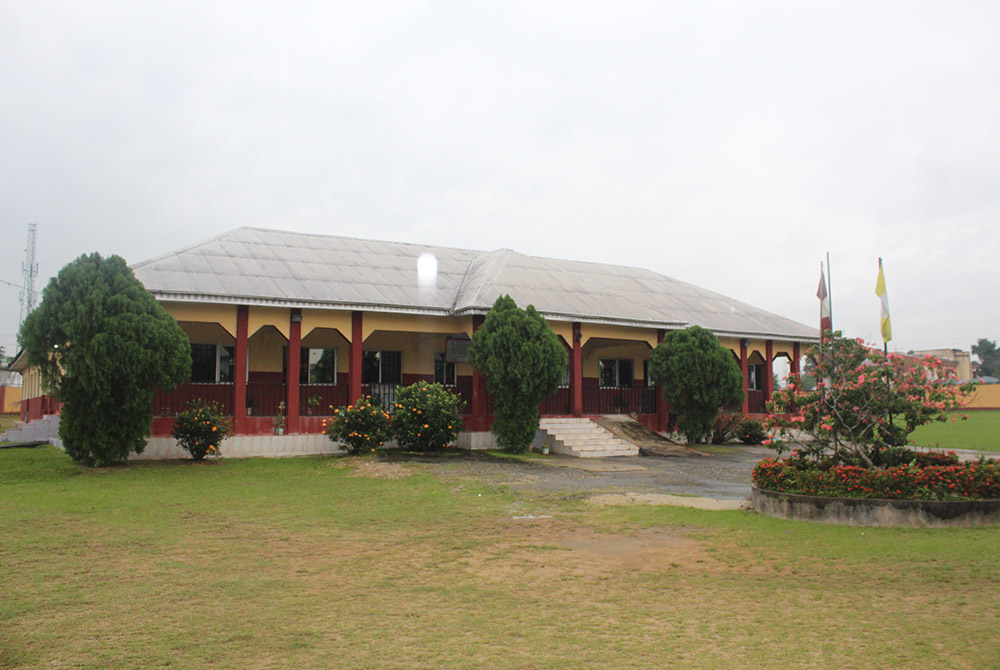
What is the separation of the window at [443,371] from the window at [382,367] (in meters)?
1.09

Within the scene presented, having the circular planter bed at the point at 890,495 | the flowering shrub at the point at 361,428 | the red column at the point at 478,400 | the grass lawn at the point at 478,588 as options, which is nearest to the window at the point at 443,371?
the red column at the point at 478,400

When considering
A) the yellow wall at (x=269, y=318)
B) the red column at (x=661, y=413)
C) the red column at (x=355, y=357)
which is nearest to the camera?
the yellow wall at (x=269, y=318)

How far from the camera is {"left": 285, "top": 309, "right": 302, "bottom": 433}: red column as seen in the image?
18.5 meters

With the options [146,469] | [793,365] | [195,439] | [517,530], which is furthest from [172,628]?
[793,365]

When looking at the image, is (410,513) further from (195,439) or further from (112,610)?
(195,439)

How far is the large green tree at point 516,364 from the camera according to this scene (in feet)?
60.0

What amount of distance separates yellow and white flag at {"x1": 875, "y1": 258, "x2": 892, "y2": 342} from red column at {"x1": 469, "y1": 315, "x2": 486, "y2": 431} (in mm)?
9815

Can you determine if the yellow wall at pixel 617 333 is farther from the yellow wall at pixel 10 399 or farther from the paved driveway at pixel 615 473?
the yellow wall at pixel 10 399

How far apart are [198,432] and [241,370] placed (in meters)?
1.94

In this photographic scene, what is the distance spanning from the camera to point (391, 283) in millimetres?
21203

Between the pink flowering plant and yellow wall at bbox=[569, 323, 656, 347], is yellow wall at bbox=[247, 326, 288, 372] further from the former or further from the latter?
the pink flowering plant

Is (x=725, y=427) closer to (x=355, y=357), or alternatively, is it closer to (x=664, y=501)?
(x=355, y=357)

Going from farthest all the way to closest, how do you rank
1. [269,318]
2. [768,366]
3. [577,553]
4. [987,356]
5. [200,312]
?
1. [987,356]
2. [768,366]
3. [269,318]
4. [200,312]
5. [577,553]

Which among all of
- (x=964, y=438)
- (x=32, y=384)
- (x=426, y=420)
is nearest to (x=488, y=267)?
(x=426, y=420)
